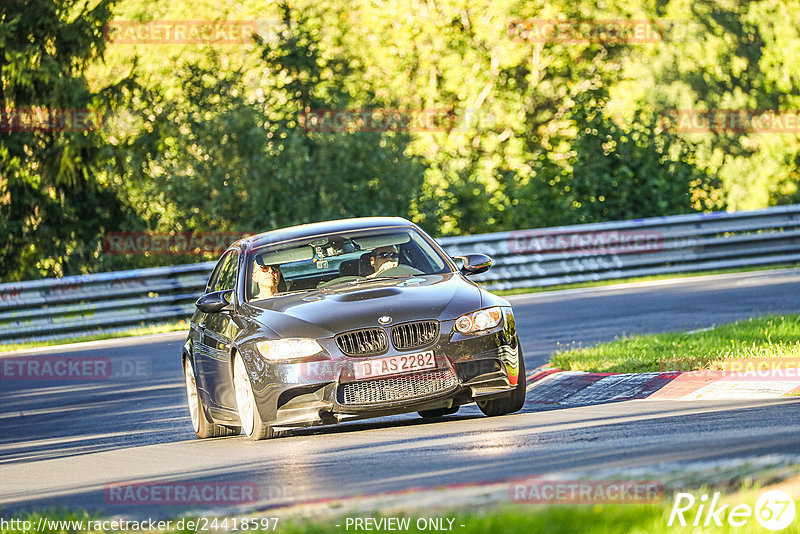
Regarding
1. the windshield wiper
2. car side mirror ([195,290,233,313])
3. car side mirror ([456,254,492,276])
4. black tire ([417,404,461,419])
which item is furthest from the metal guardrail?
the windshield wiper

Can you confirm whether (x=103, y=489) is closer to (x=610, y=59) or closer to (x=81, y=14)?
(x=81, y=14)

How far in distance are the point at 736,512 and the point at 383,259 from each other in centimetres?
590

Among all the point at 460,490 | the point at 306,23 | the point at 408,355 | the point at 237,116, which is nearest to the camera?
the point at 460,490

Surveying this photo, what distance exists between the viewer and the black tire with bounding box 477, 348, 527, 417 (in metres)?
10.0

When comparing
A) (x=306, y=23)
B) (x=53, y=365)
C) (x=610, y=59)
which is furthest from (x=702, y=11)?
(x=53, y=365)

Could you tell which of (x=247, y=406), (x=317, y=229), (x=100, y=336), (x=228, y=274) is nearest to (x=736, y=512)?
(x=247, y=406)

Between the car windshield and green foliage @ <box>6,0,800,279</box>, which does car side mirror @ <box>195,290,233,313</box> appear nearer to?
the car windshield

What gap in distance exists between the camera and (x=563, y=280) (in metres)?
24.2

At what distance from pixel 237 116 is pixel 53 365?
10784 mm

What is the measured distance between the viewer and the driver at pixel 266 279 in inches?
421

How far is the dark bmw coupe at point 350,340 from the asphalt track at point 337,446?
0.24 meters

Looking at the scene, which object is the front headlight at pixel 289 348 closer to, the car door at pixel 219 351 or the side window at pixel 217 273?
the car door at pixel 219 351

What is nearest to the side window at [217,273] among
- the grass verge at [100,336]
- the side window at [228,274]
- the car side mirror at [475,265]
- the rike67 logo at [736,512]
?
the side window at [228,274]

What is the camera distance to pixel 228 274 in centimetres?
1164
